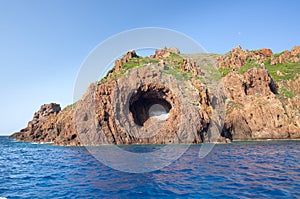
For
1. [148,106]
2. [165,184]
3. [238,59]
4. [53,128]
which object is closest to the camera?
[165,184]

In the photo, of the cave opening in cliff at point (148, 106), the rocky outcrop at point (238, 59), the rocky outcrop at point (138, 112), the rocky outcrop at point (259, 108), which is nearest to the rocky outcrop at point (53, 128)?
the rocky outcrop at point (138, 112)

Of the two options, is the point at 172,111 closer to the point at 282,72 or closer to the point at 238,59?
the point at 238,59

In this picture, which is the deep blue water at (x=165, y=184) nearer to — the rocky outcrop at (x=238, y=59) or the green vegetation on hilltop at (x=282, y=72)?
the green vegetation on hilltop at (x=282, y=72)

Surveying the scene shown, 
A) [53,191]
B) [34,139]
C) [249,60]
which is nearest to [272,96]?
[249,60]

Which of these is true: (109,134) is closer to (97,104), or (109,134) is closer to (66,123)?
(97,104)

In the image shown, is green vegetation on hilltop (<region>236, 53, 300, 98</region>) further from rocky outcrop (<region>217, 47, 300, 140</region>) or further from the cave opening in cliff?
the cave opening in cliff

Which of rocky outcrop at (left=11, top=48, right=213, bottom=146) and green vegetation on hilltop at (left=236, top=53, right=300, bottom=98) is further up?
green vegetation on hilltop at (left=236, top=53, right=300, bottom=98)

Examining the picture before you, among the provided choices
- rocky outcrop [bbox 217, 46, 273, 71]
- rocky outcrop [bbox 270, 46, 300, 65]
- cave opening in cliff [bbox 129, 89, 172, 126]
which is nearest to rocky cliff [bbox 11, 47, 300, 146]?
cave opening in cliff [bbox 129, 89, 172, 126]

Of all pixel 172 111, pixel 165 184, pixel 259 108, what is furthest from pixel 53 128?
pixel 165 184
